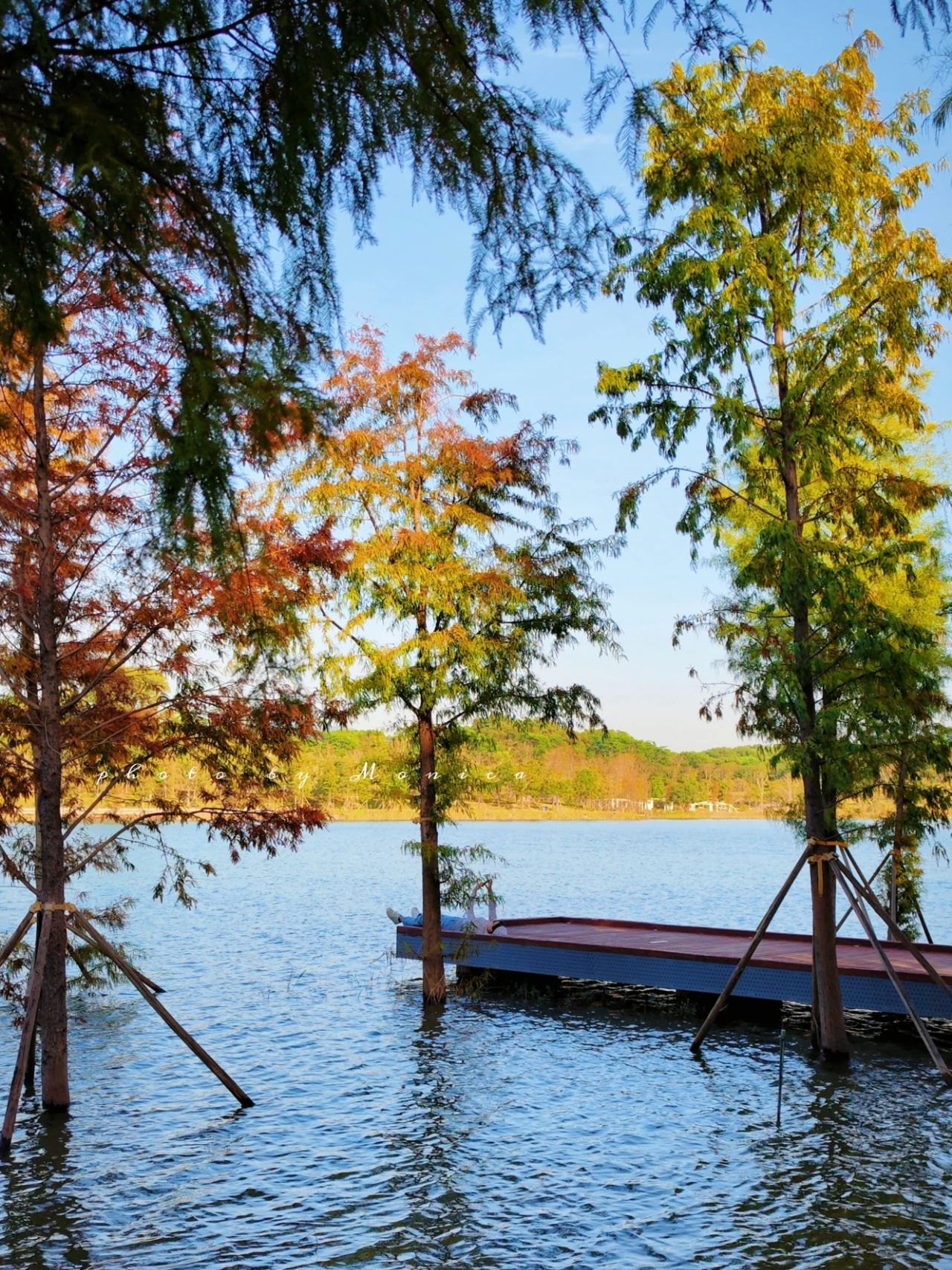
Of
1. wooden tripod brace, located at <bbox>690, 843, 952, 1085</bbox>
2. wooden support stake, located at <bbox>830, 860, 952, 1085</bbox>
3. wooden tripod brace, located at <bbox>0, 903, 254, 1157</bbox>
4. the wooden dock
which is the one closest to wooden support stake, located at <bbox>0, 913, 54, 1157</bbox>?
wooden tripod brace, located at <bbox>0, 903, 254, 1157</bbox>

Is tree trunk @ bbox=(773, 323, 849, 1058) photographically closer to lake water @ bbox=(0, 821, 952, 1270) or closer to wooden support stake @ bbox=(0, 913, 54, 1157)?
lake water @ bbox=(0, 821, 952, 1270)

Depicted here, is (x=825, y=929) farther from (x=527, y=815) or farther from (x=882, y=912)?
(x=527, y=815)

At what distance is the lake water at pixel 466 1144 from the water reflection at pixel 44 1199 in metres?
0.03

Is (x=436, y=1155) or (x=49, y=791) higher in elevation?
(x=49, y=791)

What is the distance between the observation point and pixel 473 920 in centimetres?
2139

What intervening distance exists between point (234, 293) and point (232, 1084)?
36.0ft

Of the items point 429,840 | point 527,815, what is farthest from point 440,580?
point 527,815

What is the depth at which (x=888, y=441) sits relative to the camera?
1550cm

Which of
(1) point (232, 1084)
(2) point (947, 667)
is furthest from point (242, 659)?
(2) point (947, 667)

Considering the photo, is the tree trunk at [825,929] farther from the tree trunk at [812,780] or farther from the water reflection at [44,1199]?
the water reflection at [44,1199]

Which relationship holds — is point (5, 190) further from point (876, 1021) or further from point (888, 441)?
point (876, 1021)

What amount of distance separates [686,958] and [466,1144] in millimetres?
7376

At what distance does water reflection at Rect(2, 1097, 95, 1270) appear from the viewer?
30.8ft

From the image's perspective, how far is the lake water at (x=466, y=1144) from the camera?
31.3 ft
